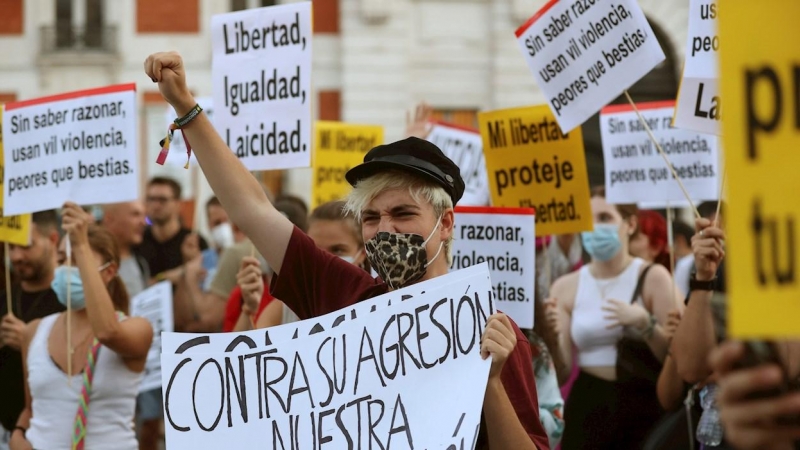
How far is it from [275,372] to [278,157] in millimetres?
2262

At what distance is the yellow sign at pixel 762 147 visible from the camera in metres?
1.97

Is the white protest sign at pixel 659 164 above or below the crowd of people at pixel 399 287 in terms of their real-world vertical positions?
above

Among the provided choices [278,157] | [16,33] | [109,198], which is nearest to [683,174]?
[278,157]

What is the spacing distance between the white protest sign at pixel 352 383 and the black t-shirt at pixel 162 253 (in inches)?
276

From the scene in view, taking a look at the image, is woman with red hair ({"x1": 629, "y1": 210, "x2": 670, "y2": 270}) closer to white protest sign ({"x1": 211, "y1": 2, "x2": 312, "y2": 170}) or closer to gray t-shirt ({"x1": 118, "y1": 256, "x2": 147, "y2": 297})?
white protest sign ({"x1": 211, "y1": 2, "x2": 312, "y2": 170})

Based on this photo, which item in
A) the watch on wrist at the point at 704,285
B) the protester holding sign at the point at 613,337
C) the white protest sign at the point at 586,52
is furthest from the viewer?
the protester holding sign at the point at 613,337

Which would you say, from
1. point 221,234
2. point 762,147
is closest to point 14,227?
point 762,147

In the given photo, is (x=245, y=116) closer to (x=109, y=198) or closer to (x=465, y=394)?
(x=109, y=198)

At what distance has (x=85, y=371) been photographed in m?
5.00

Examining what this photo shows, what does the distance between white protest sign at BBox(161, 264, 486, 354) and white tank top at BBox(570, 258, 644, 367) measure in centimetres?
286

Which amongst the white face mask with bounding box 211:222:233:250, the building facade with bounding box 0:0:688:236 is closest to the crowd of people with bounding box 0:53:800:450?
the white face mask with bounding box 211:222:233:250

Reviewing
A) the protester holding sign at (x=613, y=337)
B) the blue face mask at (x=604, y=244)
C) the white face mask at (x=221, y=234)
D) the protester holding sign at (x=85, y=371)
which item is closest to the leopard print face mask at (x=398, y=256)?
the protester holding sign at (x=85, y=371)

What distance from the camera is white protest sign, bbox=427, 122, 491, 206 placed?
8.00 meters

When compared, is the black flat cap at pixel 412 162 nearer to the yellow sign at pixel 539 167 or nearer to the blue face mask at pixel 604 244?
the yellow sign at pixel 539 167
